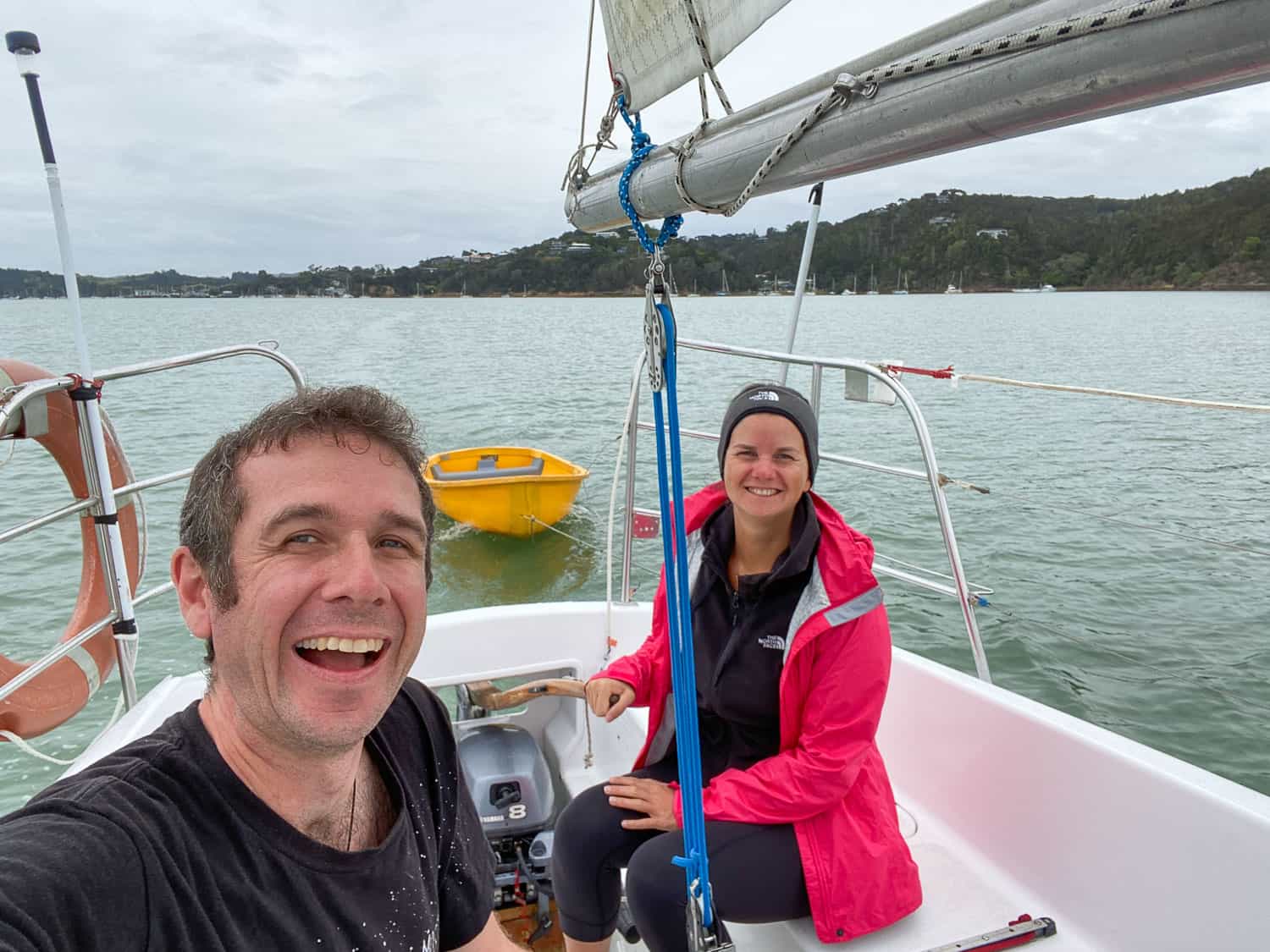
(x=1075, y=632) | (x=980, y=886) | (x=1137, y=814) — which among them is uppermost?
(x=1137, y=814)

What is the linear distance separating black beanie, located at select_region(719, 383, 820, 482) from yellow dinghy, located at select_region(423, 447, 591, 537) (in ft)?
21.5

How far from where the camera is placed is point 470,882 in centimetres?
112

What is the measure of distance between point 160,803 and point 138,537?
2600 millimetres

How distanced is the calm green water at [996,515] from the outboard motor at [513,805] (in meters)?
1.85

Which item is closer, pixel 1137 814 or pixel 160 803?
pixel 160 803

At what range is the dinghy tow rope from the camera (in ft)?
1.90

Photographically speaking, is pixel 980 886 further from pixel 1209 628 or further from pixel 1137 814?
pixel 1209 628

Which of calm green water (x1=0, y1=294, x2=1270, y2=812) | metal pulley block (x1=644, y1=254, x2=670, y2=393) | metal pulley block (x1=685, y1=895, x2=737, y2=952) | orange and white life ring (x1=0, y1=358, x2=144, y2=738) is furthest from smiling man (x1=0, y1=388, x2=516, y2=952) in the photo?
calm green water (x1=0, y1=294, x2=1270, y2=812)

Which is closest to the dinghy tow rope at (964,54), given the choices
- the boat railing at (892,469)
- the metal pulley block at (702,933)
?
the boat railing at (892,469)

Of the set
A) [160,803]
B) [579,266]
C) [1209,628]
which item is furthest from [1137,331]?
[160,803]

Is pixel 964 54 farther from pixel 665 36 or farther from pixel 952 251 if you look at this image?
pixel 952 251

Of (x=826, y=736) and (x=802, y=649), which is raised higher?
(x=802, y=649)

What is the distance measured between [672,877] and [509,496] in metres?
6.87

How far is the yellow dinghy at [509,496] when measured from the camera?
26.9ft
